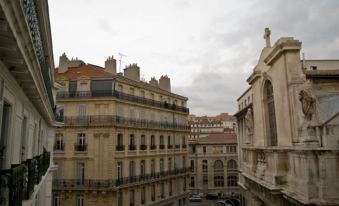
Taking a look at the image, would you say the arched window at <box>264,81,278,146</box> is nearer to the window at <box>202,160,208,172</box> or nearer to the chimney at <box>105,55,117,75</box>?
the chimney at <box>105,55,117,75</box>

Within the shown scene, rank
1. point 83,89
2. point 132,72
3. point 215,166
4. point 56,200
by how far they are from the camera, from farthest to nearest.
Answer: point 215,166 → point 132,72 → point 83,89 → point 56,200

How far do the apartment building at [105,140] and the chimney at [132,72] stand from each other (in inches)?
4.2

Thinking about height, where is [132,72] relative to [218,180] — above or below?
above

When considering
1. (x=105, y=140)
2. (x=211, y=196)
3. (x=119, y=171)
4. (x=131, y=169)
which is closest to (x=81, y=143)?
(x=105, y=140)

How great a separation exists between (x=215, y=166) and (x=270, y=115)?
3656 cm

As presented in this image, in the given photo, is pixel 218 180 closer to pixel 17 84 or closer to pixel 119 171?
pixel 119 171

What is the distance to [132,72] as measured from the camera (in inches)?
1336

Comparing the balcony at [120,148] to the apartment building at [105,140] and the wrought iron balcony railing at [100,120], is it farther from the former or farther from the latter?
the wrought iron balcony railing at [100,120]

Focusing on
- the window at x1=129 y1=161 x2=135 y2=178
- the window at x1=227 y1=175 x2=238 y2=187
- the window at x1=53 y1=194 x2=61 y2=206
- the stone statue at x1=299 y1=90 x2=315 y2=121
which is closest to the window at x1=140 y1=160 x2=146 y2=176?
the window at x1=129 y1=161 x2=135 y2=178

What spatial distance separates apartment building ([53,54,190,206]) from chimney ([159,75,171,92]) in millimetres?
5375

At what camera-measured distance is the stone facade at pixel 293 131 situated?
11.8m

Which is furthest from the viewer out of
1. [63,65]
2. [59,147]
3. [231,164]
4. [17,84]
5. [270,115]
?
[231,164]

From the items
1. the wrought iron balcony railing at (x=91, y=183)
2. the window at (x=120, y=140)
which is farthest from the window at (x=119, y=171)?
the window at (x=120, y=140)

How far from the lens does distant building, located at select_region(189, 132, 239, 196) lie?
2108 inches
